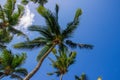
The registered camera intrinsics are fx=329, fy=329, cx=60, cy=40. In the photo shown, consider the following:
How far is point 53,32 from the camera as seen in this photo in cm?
2670

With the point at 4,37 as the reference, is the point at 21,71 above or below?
below

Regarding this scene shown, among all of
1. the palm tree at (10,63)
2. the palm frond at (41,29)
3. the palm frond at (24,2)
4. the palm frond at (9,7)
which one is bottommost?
the palm tree at (10,63)

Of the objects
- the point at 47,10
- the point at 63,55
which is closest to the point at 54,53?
the point at 63,55

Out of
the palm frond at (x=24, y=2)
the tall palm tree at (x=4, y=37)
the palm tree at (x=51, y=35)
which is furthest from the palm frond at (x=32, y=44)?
the palm frond at (x=24, y=2)

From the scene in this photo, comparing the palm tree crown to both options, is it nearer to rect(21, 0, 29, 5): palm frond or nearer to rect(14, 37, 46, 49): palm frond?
rect(14, 37, 46, 49): palm frond

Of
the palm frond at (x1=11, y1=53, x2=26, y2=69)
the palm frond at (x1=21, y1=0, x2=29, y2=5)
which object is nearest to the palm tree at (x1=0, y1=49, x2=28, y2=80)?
the palm frond at (x1=11, y1=53, x2=26, y2=69)

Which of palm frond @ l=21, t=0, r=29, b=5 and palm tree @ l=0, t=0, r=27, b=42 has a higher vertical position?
palm frond @ l=21, t=0, r=29, b=5

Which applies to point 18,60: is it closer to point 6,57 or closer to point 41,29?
point 6,57

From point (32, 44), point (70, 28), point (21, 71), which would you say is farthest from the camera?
point (21, 71)

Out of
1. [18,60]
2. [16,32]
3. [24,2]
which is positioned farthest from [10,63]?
[24,2]

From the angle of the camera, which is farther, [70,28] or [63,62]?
[63,62]

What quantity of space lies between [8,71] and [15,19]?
183 inches

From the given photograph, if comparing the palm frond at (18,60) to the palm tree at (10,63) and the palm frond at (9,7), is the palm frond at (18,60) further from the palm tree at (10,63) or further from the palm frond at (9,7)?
the palm frond at (9,7)

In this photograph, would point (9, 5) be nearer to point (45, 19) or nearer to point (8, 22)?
point (8, 22)
